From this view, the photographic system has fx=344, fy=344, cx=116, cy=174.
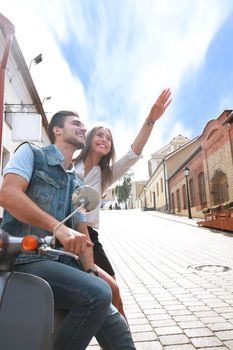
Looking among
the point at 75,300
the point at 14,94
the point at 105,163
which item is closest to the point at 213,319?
the point at 105,163

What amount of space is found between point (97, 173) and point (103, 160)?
16 cm

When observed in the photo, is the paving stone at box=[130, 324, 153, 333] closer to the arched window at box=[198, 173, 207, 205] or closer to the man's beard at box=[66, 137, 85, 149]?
the man's beard at box=[66, 137, 85, 149]

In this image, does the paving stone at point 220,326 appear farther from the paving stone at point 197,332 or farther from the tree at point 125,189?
the tree at point 125,189

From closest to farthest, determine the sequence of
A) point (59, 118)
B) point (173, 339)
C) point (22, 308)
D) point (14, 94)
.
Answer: point (22, 308) < point (59, 118) < point (173, 339) < point (14, 94)

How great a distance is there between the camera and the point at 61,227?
1.74 meters

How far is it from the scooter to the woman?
1.32 metres

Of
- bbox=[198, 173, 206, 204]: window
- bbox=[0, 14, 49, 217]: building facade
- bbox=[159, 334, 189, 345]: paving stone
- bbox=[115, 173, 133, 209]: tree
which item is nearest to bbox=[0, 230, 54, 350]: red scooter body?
bbox=[159, 334, 189, 345]: paving stone

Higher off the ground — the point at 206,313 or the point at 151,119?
the point at 151,119

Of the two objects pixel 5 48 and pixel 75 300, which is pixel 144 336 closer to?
pixel 75 300

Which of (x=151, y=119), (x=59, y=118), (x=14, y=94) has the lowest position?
(x=59, y=118)

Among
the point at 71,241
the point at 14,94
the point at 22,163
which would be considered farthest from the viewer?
the point at 14,94

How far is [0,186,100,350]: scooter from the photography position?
1.48 metres

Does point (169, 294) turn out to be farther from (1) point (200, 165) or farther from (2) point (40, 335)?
(1) point (200, 165)

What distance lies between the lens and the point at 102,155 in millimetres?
3158
